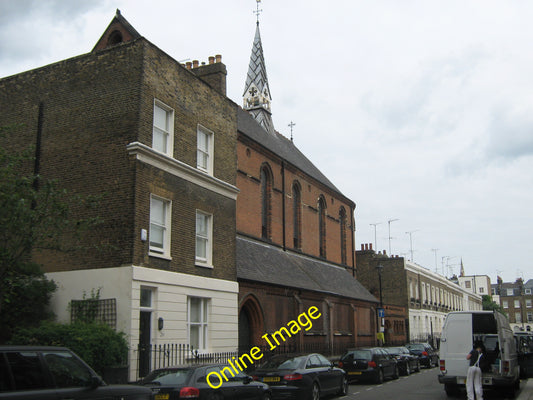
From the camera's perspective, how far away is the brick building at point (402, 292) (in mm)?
49844

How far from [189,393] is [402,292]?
1748 inches

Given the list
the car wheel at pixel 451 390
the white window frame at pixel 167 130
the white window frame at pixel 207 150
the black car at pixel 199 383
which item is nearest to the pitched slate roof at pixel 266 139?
the white window frame at pixel 207 150

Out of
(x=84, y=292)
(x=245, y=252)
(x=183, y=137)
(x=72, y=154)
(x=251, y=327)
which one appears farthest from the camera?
(x=245, y=252)

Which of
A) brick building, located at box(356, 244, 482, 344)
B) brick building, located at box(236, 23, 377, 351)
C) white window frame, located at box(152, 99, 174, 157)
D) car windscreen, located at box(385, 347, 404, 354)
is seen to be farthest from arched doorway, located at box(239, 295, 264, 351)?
brick building, located at box(356, 244, 482, 344)

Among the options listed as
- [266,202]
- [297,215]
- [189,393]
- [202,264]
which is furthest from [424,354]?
[189,393]

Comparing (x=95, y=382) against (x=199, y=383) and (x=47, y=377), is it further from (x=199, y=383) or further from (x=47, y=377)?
(x=199, y=383)

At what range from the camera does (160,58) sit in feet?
60.6

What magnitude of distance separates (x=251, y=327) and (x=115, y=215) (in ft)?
32.4

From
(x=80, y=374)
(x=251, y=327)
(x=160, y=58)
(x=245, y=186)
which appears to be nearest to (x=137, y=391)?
(x=80, y=374)

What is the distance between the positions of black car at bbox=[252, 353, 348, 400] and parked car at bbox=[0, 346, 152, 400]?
7791 millimetres

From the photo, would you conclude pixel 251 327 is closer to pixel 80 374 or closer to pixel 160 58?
pixel 160 58

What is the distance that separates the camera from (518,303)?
388 feet

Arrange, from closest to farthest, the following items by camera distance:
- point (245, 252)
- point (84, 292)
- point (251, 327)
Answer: point (84, 292) < point (251, 327) < point (245, 252)

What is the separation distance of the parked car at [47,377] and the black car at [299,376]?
7791 millimetres
